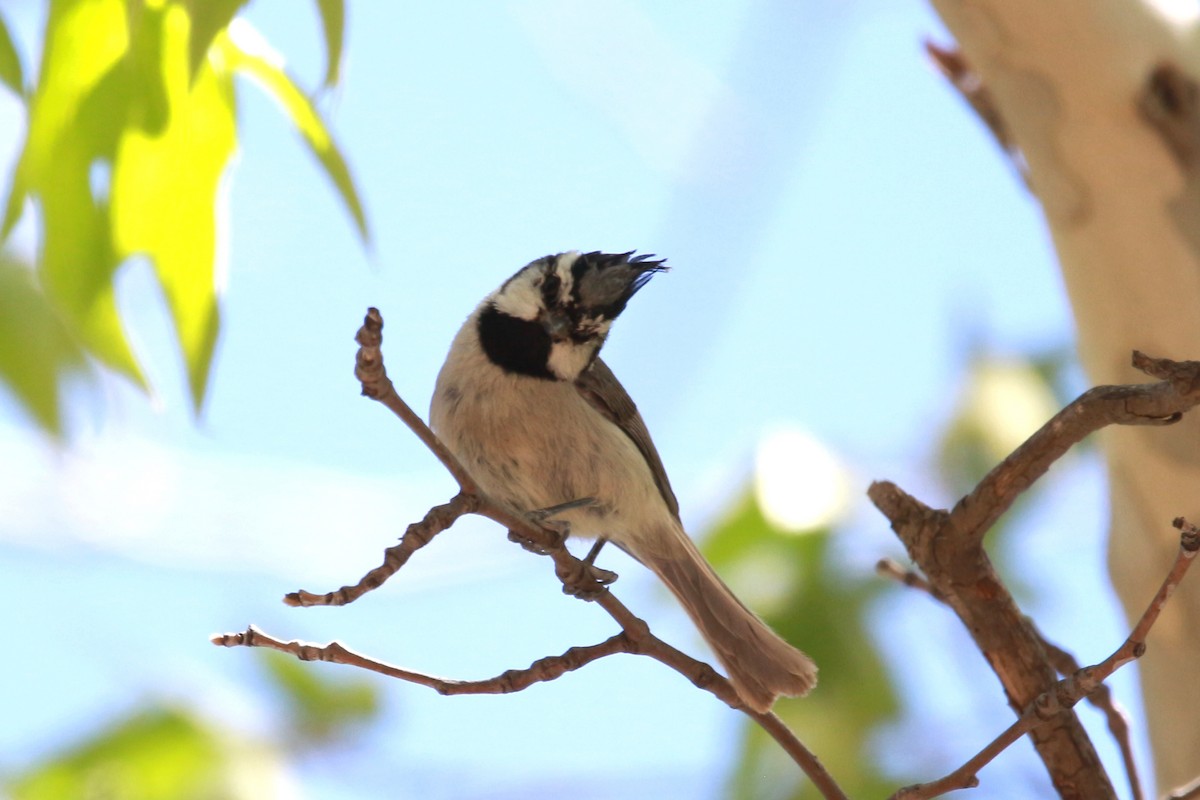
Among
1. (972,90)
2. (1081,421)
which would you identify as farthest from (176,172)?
(972,90)

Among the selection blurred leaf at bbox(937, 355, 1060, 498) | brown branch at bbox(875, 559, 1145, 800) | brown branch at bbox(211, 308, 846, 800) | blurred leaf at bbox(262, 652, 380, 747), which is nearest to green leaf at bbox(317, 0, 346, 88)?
brown branch at bbox(211, 308, 846, 800)

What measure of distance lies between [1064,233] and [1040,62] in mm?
359

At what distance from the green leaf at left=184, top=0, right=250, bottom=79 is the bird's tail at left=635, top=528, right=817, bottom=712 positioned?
1784 millimetres

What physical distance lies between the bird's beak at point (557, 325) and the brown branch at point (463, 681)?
1.05 meters

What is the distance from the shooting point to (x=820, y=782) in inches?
78.4

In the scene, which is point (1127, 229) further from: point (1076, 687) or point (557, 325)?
point (557, 325)

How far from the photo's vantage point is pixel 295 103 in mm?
2371

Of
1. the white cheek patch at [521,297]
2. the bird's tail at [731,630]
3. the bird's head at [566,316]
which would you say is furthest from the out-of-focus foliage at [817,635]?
the white cheek patch at [521,297]

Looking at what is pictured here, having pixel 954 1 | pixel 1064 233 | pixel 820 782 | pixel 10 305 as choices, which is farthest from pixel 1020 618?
pixel 10 305

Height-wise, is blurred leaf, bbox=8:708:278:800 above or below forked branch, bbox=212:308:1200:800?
above

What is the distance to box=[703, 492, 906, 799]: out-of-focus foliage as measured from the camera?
10.9 feet

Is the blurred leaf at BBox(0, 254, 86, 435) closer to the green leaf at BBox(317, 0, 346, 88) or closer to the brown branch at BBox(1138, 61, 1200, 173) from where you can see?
the green leaf at BBox(317, 0, 346, 88)

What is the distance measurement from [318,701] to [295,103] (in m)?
2.56

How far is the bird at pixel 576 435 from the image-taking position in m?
3.13
